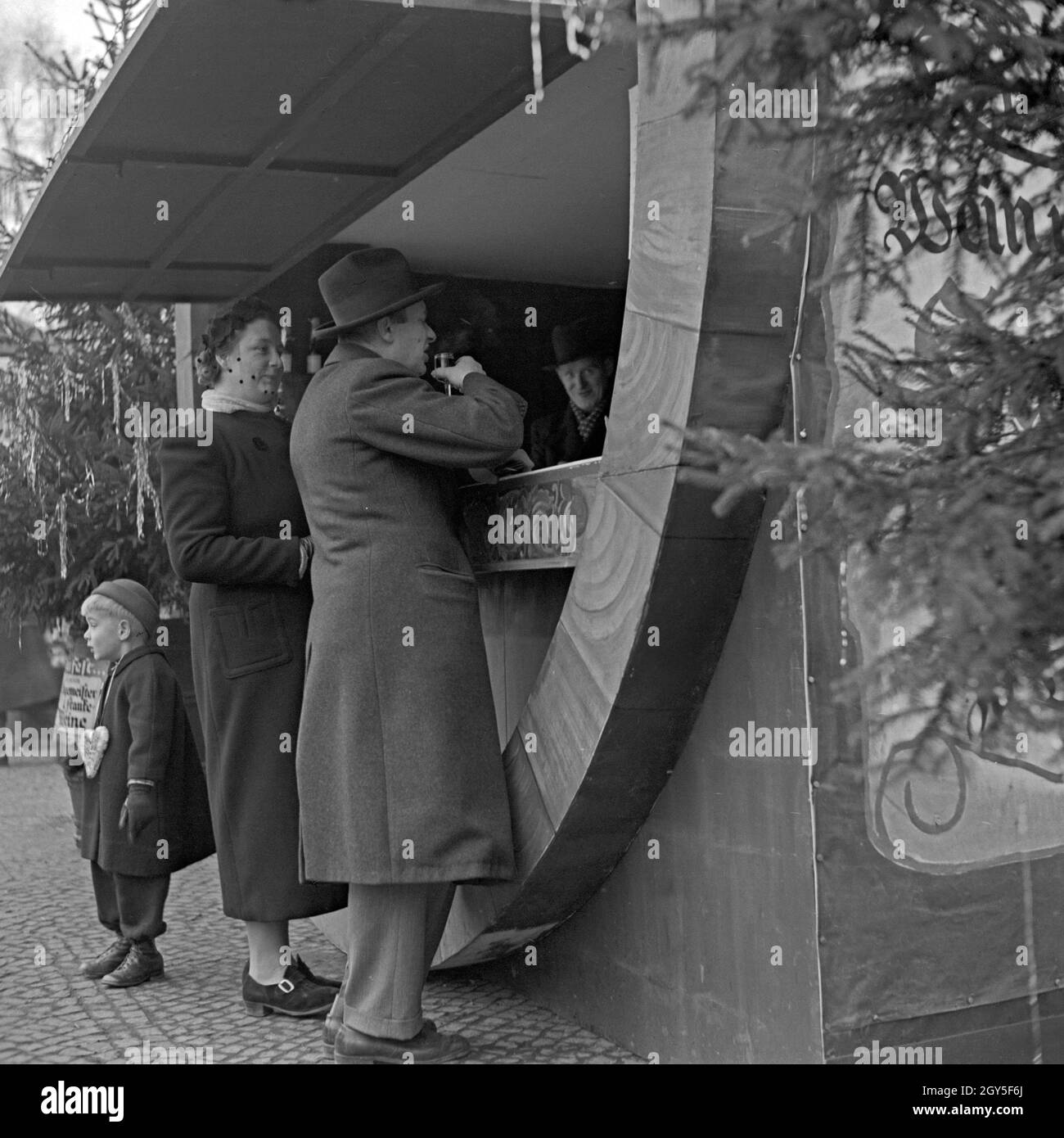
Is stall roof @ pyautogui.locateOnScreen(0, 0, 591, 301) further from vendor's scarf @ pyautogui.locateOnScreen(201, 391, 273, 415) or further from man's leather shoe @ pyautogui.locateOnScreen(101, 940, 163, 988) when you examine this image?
man's leather shoe @ pyautogui.locateOnScreen(101, 940, 163, 988)

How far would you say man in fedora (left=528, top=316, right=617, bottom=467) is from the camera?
599 centimetres

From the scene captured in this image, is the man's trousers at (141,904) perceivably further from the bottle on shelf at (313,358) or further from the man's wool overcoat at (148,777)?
the bottle on shelf at (313,358)

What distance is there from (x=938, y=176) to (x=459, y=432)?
166cm

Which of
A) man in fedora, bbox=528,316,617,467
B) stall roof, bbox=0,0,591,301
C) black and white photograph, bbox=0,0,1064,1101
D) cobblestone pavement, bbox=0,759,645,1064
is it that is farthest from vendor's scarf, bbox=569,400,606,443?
cobblestone pavement, bbox=0,759,645,1064

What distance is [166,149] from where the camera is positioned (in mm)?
5246

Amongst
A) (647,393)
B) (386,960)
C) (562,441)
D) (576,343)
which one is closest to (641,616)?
(647,393)

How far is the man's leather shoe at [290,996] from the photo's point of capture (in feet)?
14.0

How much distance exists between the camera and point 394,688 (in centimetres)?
368

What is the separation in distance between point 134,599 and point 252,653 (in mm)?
1078

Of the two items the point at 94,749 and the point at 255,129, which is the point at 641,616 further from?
the point at 255,129

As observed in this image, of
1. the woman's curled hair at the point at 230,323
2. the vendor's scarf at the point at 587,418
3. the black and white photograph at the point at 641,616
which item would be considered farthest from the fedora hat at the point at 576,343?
the woman's curled hair at the point at 230,323

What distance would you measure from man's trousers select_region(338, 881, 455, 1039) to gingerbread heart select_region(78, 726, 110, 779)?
1559mm

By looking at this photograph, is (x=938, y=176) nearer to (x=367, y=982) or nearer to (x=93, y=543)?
(x=367, y=982)

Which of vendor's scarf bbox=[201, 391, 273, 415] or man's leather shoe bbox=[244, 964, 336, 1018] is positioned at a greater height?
vendor's scarf bbox=[201, 391, 273, 415]
